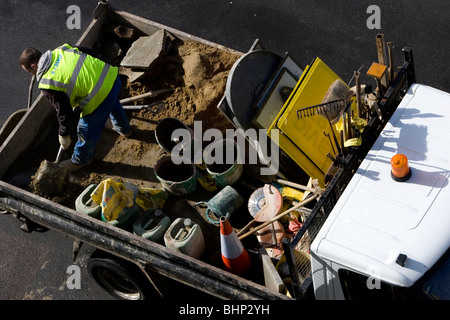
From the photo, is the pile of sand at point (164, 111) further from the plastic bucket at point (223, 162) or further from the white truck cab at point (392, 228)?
the white truck cab at point (392, 228)

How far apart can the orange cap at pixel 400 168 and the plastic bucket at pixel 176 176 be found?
2195mm

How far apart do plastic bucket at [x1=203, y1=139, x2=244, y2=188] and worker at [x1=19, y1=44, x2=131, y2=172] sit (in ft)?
4.10

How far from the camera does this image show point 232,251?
17.4ft

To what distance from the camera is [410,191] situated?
455 centimetres

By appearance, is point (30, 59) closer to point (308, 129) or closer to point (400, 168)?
point (308, 129)

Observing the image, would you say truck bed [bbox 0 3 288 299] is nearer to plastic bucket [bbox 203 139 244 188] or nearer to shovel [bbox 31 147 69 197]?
shovel [bbox 31 147 69 197]

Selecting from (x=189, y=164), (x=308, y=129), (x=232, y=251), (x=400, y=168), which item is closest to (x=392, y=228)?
(x=400, y=168)

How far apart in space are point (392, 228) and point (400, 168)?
0.48 m

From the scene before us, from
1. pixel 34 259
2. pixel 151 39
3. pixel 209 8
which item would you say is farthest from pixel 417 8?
pixel 34 259

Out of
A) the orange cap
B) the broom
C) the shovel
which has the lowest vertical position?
the shovel

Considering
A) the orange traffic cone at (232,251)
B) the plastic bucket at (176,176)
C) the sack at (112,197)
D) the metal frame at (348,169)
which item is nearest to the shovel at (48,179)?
the sack at (112,197)

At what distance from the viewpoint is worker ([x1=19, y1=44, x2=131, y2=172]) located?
20.9 ft

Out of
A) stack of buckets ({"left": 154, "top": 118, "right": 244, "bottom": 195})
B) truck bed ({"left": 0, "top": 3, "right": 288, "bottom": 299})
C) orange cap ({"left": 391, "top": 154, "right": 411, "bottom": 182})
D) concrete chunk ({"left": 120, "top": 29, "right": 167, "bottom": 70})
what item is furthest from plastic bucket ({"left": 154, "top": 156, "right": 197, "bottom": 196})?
orange cap ({"left": 391, "top": 154, "right": 411, "bottom": 182})

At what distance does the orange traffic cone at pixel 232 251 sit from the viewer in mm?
5242
